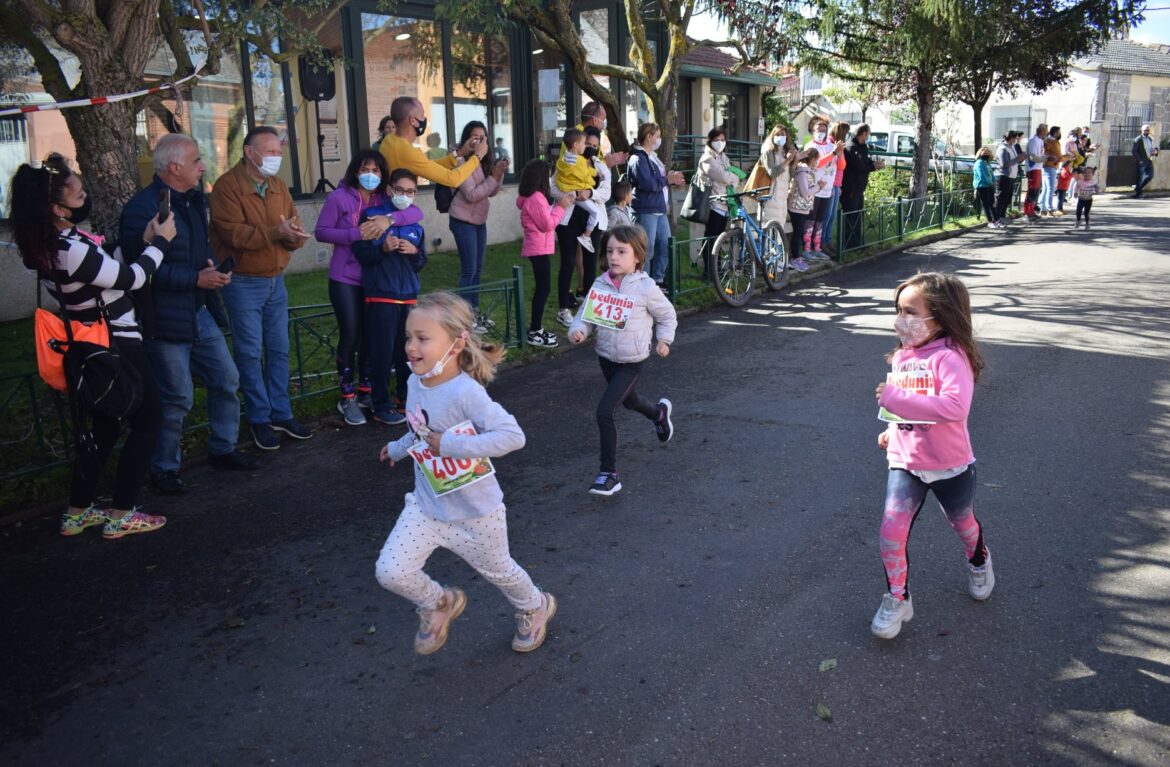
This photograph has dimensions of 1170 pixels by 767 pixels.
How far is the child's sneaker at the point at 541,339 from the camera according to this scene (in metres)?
9.57

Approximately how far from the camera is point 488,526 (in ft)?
12.5

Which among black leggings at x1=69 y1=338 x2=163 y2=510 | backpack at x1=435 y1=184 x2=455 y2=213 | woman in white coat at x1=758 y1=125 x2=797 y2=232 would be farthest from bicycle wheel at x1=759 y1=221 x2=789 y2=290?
black leggings at x1=69 y1=338 x2=163 y2=510

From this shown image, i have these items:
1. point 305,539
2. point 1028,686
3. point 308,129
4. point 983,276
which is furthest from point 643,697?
point 308,129

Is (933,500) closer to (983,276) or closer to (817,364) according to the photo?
(817,364)

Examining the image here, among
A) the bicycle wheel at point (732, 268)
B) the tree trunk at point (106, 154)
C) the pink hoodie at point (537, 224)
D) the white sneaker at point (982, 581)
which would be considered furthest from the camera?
the bicycle wheel at point (732, 268)

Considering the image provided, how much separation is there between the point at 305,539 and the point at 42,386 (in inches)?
157

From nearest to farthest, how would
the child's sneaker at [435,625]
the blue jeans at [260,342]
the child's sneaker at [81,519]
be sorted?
the child's sneaker at [435,625], the child's sneaker at [81,519], the blue jeans at [260,342]

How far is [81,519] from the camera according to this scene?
5477mm

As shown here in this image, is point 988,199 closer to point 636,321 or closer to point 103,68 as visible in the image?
point 636,321

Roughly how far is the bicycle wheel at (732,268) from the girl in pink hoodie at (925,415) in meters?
7.36

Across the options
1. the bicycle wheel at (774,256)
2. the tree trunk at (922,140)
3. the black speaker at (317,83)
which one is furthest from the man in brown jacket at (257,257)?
the tree trunk at (922,140)

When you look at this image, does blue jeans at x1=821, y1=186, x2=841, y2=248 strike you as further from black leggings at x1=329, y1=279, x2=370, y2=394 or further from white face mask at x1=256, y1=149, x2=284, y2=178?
white face mask at x1=256, y1=149, x2=284, y2=178

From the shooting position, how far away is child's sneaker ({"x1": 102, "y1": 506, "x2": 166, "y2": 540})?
5.36 meters

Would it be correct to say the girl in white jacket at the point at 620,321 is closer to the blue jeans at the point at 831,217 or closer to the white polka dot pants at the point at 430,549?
the white polka dot pants at the point at 430,549
